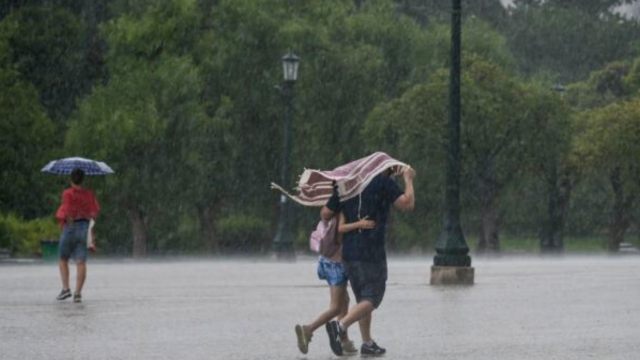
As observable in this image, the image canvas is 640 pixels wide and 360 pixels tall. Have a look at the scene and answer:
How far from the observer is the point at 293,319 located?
18875 millimetres

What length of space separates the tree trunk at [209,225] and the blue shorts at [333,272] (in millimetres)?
49135

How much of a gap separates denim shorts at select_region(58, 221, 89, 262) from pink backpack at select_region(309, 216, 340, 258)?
25.9ft

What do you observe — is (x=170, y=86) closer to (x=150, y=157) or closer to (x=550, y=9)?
(x=150, y=157)

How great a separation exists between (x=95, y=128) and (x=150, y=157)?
2849 mm

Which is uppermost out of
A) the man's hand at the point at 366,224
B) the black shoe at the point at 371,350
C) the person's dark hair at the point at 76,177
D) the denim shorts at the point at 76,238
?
the person's dark hair at the point at 76,177

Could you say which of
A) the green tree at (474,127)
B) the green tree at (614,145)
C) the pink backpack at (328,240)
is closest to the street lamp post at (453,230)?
the pink backpack at (328,240)

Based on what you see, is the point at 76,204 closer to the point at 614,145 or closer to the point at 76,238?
the point at 76,238

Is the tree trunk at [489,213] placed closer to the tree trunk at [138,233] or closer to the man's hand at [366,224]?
the tree trunk at [138,233]

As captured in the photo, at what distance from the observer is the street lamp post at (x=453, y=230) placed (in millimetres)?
26781

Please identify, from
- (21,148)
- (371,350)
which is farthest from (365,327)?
(21,148)

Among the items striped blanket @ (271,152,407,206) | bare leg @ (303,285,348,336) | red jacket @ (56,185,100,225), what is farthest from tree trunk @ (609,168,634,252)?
striped blanket @ (271,152,407,206)

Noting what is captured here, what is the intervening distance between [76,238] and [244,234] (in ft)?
146

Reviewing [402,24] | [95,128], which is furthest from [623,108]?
[95,128]

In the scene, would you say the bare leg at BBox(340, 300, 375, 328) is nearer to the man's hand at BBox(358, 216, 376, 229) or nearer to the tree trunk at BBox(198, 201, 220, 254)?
the man's hand at BBox(358, 216, 376, 229)
